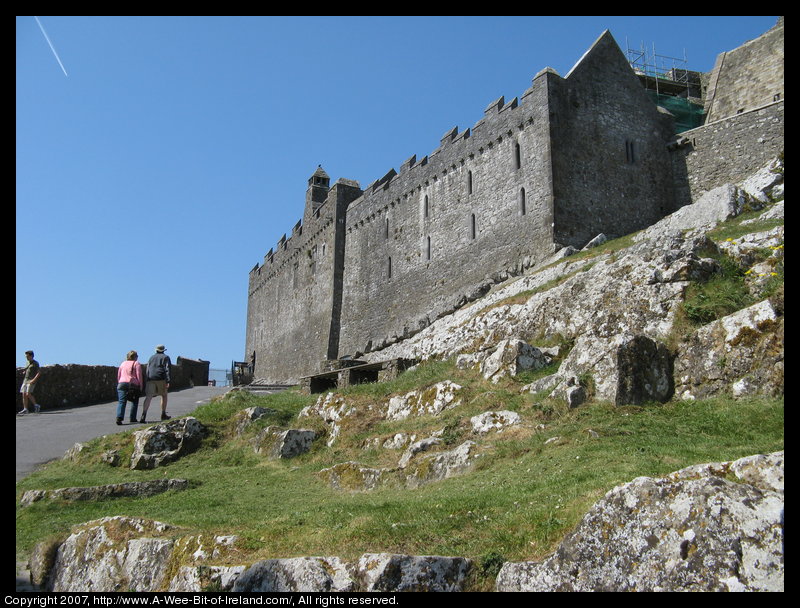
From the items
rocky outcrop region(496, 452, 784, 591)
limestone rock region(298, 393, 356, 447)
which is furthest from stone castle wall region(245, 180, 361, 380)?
rocky outcrop region(496, 452, 784, 591)

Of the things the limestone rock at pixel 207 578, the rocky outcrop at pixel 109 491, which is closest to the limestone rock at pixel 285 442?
the rocky outcrop at pixel 109 491

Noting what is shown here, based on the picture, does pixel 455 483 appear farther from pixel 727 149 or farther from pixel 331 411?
pixel 727 149

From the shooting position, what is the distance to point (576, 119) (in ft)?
91.7

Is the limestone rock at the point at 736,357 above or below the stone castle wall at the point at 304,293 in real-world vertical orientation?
below

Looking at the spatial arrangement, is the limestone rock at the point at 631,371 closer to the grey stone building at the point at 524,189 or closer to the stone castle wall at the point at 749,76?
the grey stone building at the point at 524,189

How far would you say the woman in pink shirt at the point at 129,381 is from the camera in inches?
726

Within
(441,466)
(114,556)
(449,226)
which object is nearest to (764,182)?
(449,226)

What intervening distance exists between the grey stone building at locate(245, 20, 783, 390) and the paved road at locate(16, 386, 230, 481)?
28.8 ft

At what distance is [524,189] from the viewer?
27703 mm

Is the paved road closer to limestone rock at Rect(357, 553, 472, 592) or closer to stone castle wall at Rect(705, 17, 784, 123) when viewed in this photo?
limestone rock at Rect(357, 553, 472, 592)

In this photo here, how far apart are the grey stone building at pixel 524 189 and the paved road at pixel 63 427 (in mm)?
8787
